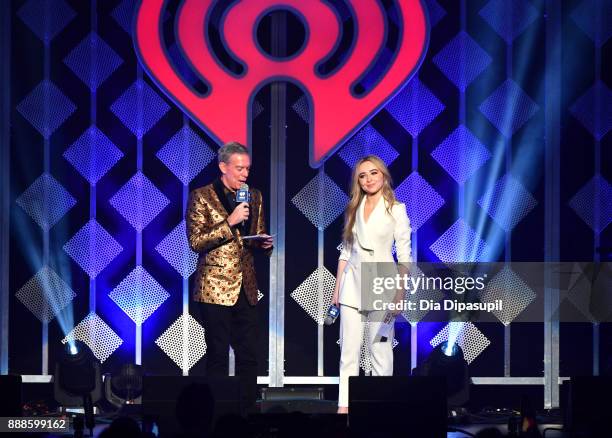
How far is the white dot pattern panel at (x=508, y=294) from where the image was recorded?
6930 mm

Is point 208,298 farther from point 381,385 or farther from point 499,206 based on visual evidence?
point 499,206

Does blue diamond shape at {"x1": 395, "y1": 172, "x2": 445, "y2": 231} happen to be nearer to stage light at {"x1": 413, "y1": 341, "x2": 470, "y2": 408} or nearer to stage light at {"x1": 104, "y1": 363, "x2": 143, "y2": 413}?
stage light at {"x1": 413, "y1": 341, "x2": 470, "y2": 408}

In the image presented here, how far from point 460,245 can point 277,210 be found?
132 cm

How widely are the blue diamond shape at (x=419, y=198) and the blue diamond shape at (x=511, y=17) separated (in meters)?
1.19

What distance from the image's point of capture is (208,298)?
5.59 metres

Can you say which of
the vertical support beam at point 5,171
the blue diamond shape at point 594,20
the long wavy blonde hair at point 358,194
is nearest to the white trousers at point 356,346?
the long wavy blonde hair at point 358,194

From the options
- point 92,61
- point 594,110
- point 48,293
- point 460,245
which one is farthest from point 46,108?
point 594,110

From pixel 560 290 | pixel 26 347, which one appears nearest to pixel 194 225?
pixel 26 347

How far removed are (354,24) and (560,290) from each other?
2385 mm

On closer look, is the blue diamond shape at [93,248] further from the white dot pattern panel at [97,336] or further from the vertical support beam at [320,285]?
the vertical support beam at [320,285]

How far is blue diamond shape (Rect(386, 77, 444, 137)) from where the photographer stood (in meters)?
6.92

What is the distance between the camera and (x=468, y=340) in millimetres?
6949

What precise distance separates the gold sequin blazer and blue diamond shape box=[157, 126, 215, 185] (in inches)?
47.3

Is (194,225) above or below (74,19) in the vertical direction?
below
